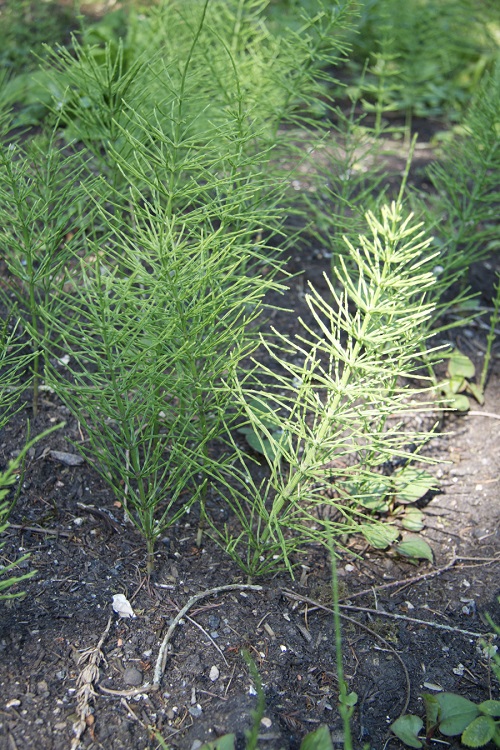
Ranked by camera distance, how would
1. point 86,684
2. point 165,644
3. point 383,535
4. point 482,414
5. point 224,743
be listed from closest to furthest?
point 224,743, point 86,684, point 165,644, point 383,535, point 482,414

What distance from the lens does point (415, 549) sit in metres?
2.12

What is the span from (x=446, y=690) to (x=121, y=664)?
813mm

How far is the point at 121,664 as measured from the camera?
168 cm

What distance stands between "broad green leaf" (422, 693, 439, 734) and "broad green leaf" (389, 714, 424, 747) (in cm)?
2

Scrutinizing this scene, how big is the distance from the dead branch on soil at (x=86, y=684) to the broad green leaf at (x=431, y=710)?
77cm

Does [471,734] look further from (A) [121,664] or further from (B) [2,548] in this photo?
(B) [2,548]

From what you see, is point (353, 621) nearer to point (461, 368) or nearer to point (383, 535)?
point (383, 535)

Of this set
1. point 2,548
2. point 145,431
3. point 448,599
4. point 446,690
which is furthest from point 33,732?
point 448,599

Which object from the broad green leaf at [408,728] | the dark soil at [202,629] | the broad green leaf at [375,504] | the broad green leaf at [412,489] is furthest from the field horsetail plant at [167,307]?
the broad green leaf at [408,728]

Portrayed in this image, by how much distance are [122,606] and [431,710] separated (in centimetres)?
79

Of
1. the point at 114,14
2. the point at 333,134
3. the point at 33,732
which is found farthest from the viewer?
the point at 114,14

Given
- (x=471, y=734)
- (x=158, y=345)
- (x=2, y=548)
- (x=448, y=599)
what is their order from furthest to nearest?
(x=448, y=599), (x=2, y=548), (x=158, y=345), (x=471, y=734)

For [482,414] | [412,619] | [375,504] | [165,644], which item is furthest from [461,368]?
[165,644]

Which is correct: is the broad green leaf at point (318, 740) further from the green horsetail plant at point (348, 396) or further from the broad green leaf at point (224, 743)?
the green horsetail plant at point (348, 396)
